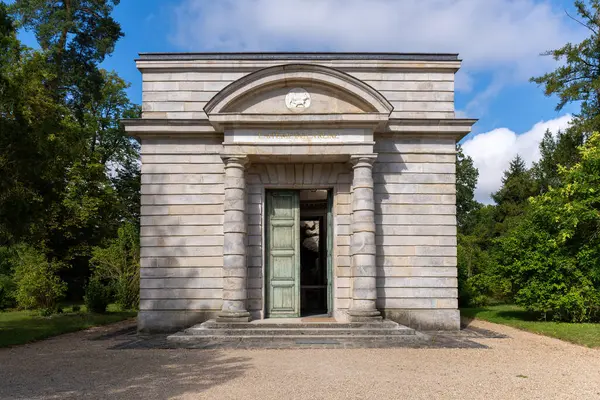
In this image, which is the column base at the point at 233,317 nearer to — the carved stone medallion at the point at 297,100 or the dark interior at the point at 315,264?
the dark interior at the point at 315,264

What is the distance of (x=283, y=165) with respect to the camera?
13.1 metres

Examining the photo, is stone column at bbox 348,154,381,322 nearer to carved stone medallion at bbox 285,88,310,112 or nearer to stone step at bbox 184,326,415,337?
stone step at bbox 184,326,415,337

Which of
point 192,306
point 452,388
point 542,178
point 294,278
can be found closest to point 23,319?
point 192,306

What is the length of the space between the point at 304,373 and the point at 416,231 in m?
6.28

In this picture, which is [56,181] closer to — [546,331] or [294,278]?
[294,278]

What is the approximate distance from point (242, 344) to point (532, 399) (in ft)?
19.0

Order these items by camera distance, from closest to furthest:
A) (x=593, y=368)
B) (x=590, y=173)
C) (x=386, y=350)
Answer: (x=593, y=368) < (x=386, y=350) < (x=590, y=173)

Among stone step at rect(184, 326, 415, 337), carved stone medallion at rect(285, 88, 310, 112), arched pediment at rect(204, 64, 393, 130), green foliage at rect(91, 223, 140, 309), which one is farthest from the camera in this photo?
green foliage at rect(91, 223, 140, 309)

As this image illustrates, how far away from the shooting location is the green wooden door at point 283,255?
13.0 metres

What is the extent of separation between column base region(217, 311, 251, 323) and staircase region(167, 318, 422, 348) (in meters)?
0.15

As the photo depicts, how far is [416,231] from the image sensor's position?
1302cm

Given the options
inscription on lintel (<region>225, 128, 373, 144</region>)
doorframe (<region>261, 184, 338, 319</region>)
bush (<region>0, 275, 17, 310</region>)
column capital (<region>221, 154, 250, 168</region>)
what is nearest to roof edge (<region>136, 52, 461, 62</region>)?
inscription on lintel (<region>225, 128, 373, 144</region>)

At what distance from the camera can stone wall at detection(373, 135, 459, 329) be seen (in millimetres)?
12773

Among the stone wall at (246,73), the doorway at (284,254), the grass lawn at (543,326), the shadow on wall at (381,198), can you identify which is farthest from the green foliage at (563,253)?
the doorway at (284,254)
